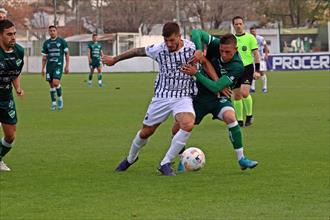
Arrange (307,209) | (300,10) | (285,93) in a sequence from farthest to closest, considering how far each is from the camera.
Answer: (300,10) → (285,93) → (307,209)

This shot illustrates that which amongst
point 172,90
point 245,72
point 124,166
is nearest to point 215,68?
point 172,90

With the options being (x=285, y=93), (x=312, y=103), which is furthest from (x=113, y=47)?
(x=312, y=103)

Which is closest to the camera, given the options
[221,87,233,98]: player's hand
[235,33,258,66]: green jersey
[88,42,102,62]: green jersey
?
[221,87,233,98]: player's hand

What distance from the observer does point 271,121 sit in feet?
61.2

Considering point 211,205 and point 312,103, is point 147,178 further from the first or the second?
point 312,103

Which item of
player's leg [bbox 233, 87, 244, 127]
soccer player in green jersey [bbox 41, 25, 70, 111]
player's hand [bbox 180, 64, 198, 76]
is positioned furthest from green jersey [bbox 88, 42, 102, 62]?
player's hand [bbox 180, 64, 198, 76]

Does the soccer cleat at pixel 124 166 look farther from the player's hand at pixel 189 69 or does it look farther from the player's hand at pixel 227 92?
the player's hand at pixel 189 69

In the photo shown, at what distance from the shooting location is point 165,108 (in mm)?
10891

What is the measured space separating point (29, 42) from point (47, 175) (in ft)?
180

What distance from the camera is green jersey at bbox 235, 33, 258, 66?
Answer: 17.6 metres

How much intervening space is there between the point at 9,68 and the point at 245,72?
7.15 m

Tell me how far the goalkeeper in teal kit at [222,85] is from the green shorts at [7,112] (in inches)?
90.9

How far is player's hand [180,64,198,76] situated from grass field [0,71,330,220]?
4.14ft

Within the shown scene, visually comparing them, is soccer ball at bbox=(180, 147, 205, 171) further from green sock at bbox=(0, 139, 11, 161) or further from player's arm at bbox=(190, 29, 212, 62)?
green sock at bbox=(0, 139, 11, 161)
